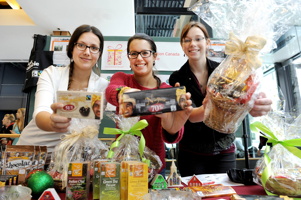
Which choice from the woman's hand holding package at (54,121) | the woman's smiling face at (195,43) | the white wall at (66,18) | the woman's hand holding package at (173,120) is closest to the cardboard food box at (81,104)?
the woman's hand holding package at (54,121)

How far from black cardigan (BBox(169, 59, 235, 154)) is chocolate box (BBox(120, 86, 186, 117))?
1.73 ft

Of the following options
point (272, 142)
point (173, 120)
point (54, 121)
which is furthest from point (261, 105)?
point (54, 121)

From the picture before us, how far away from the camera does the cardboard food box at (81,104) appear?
0.75m

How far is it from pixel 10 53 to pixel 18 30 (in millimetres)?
1543

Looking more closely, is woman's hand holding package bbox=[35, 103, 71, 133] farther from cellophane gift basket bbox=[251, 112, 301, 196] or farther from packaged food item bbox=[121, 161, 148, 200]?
cellophane gift basket bbox=[251, 112, 301, 196]

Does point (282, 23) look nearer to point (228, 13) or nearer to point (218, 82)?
point (228, 13)

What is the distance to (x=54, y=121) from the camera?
84 cm

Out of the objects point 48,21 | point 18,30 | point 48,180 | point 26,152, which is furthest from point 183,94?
point 18,30

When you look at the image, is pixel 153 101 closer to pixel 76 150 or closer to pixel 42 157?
pixel 76 150

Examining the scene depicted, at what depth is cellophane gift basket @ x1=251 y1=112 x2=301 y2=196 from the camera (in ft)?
2.22

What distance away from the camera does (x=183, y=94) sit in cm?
71

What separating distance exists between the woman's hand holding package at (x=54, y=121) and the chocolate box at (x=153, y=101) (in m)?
0.27

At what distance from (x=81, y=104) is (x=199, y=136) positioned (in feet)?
2.58

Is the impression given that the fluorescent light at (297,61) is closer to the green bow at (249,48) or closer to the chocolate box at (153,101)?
the green bow at (249,48)
